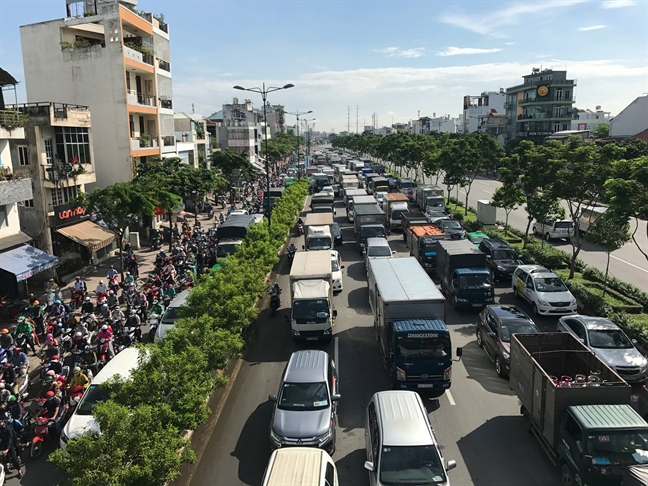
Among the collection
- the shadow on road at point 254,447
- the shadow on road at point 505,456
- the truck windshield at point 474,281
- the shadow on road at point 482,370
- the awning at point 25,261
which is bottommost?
the shadow on road at point 254,447

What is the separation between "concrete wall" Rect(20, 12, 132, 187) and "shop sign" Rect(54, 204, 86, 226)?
222 inches

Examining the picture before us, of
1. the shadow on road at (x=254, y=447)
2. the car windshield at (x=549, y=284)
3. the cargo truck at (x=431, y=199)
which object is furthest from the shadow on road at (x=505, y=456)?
the cargo truck at (x=431, y=199)

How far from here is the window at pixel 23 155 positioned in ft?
79.6

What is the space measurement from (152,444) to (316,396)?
4487 mm

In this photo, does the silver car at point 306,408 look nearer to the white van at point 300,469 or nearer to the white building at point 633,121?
the white van at point 300,469

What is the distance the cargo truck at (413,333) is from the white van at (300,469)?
5034mm

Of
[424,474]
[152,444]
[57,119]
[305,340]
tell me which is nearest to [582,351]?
[424,474]

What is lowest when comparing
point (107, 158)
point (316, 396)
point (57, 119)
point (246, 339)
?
point (246, 339)

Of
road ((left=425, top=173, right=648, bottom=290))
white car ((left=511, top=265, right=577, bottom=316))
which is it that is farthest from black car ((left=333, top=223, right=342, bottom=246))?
road ((left=425, top=173, right=648, bottom=290))

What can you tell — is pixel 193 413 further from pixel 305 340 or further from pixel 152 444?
pixel 305 340

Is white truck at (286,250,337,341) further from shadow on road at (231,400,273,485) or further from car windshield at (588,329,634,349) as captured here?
car windshield at (588,329,634,349)

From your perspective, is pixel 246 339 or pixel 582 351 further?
pixel 246 339

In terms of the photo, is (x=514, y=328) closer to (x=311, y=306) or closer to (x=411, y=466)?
(x=311, y=306)

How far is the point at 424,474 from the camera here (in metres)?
9.38
